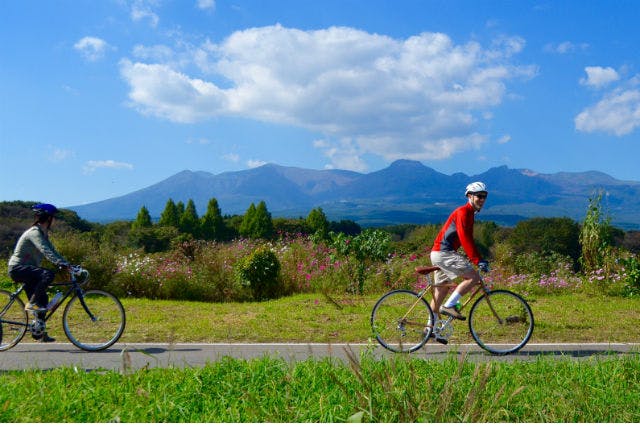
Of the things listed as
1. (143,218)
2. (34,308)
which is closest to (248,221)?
(143,218)

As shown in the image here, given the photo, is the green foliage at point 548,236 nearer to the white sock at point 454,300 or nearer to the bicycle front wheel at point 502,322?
the bicycle front wheel at point 502,322

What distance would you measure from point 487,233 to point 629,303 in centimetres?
4925

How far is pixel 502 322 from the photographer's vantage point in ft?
25.3

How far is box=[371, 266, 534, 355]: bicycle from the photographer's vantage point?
24.4 feet

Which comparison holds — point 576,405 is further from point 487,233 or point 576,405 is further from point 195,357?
point 487,233

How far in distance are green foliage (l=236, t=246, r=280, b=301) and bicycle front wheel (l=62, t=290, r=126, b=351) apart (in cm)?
610

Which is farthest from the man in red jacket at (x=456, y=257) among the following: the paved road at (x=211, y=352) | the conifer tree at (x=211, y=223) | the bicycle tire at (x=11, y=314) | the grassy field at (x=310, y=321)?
the conifer tree at (x=211, y=223)

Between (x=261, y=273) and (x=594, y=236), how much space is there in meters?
8.66

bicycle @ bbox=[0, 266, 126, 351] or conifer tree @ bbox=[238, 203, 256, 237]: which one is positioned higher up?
conifer tree @ bbox=[238, 203, 256, 237]

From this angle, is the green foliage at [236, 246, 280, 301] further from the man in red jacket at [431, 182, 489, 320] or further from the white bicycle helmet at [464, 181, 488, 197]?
the white bicycle helmet at [464, 181, 488, 197]

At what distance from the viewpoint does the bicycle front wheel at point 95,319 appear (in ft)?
25.6

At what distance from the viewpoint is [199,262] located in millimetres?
14953

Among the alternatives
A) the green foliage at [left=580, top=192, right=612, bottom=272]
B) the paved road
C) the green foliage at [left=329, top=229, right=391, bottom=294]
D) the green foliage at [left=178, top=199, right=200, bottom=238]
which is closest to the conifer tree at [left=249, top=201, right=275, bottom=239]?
the green foliage at [left=178, top=199, right=200, bottom=238]

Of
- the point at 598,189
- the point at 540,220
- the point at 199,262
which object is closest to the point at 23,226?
the point at 199,262
